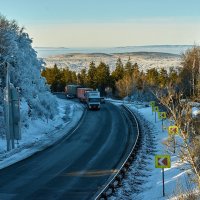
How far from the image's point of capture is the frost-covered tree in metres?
37.1

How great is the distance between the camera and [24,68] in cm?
4025

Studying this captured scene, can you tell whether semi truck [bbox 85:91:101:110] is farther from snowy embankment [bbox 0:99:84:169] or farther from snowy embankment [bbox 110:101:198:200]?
snowy embankment [bbox 110:101:198:200]

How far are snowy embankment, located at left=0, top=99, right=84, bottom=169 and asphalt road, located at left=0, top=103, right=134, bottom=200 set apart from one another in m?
0.83

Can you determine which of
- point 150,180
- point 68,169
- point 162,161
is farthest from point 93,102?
point 162,161

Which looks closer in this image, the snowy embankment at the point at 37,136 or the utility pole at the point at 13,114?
the snowy embankment at the point at 37,136

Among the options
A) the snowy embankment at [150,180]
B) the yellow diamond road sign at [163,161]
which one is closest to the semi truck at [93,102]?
the snowy embankment at [150,180]

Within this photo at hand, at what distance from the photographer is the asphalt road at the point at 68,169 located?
18312mm

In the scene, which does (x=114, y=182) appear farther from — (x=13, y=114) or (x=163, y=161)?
(x=13, y=114)

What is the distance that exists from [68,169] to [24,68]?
761 inches

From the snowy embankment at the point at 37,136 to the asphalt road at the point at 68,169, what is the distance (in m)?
0.83

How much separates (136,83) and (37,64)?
43.9 m

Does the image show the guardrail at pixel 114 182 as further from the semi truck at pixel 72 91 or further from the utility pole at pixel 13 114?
the semi truck at pixel 72 91

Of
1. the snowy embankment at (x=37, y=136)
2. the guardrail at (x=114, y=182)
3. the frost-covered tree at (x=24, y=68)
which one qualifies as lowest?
the snowy embankment at (x=37, y=136)

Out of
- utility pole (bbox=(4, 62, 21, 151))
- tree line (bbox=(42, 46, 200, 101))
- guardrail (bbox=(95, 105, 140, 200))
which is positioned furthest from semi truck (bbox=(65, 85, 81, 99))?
guardrail (bbox=(95, 105, 140, 200))
